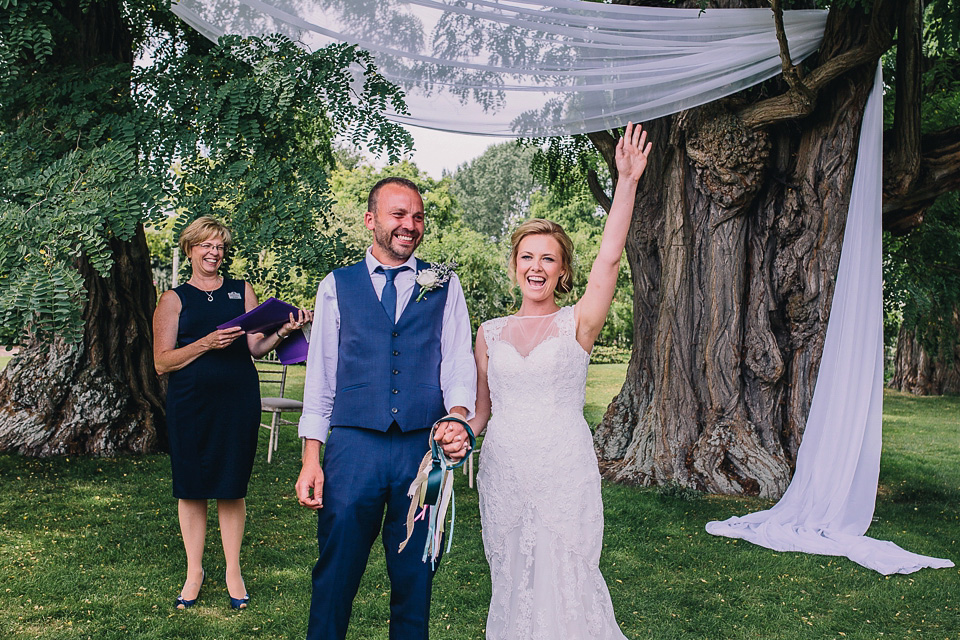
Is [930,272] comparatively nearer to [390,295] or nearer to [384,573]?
[384,573]

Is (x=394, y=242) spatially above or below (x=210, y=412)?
above

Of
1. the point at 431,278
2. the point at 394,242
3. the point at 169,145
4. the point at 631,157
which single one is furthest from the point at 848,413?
the point at 169,145

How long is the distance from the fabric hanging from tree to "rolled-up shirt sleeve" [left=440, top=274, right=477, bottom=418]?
2966mm

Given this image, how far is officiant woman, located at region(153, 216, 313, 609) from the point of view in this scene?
3723 mm

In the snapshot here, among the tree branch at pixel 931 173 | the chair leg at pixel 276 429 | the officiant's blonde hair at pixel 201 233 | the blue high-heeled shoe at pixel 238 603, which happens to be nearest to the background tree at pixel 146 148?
the officiant's blonde hair at pixel 201 233

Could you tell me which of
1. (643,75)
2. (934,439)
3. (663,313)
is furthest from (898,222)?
(934,439)

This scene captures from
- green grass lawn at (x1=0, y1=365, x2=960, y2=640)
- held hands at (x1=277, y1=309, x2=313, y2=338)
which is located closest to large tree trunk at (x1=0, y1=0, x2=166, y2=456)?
green grass lawn at (x1=0, y1=365, x2=960, y2=640)

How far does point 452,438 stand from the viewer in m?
2.40

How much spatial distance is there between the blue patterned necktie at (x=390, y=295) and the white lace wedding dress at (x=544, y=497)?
534mm

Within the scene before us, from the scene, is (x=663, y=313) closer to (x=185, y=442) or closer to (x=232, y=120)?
(x=232, y=120)

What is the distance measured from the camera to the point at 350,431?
2508 mm

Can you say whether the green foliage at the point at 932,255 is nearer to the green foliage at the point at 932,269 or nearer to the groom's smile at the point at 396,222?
the green foliage at the point at 932,269

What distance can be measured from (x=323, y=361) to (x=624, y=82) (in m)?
3.62

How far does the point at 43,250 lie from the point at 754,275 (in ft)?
16.6
